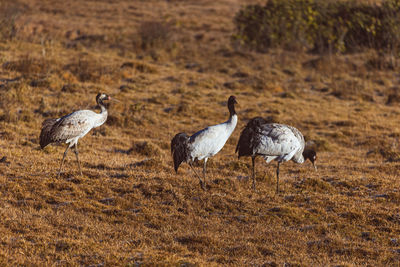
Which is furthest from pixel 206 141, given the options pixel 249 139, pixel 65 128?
pixel 65 128

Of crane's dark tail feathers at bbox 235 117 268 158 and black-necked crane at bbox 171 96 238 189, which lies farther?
crane's dark tail feathers at bbox 235 117 268 158

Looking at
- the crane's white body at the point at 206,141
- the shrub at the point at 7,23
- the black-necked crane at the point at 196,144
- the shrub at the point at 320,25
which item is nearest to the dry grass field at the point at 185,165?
the shrub at the point at 7,23

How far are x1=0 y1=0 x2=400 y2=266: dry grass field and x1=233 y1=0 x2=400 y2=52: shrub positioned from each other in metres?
1.27

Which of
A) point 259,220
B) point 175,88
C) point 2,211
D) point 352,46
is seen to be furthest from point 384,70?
point 2,211

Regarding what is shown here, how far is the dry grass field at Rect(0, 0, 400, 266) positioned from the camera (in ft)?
28.1

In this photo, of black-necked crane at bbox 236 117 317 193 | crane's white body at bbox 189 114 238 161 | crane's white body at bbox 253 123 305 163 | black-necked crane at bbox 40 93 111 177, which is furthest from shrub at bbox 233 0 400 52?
black-necked crane at bbox 40 93 111 177

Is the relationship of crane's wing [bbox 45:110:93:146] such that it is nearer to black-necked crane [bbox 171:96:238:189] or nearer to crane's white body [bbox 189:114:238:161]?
black-necked crane [bbox 171:96:238:189]

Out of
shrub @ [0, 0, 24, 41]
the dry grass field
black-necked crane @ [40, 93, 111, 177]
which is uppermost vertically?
shrub @ [0, 0, 24, 41]

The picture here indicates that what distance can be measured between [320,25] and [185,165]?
2315 cm

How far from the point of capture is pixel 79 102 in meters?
21.3

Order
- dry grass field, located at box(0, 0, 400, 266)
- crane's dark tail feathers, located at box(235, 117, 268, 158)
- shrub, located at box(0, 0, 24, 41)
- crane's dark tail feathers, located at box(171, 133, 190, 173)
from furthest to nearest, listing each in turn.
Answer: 1. shrub, located at box(0, 0, 24, 41)
2. crane's dark tail feathers, located at box(235, 117, 268, 158)
3. crane's dark tail feathers, located at box(171, 133, 190, 173)
4. dry grass field, located at box(0, 0, 400, 266)

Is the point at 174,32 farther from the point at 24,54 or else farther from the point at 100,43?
the point at 24,54

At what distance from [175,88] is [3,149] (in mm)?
12241

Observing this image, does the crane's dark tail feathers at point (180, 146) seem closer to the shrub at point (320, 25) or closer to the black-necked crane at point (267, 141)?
the black-necked crane at point (267, 141)
